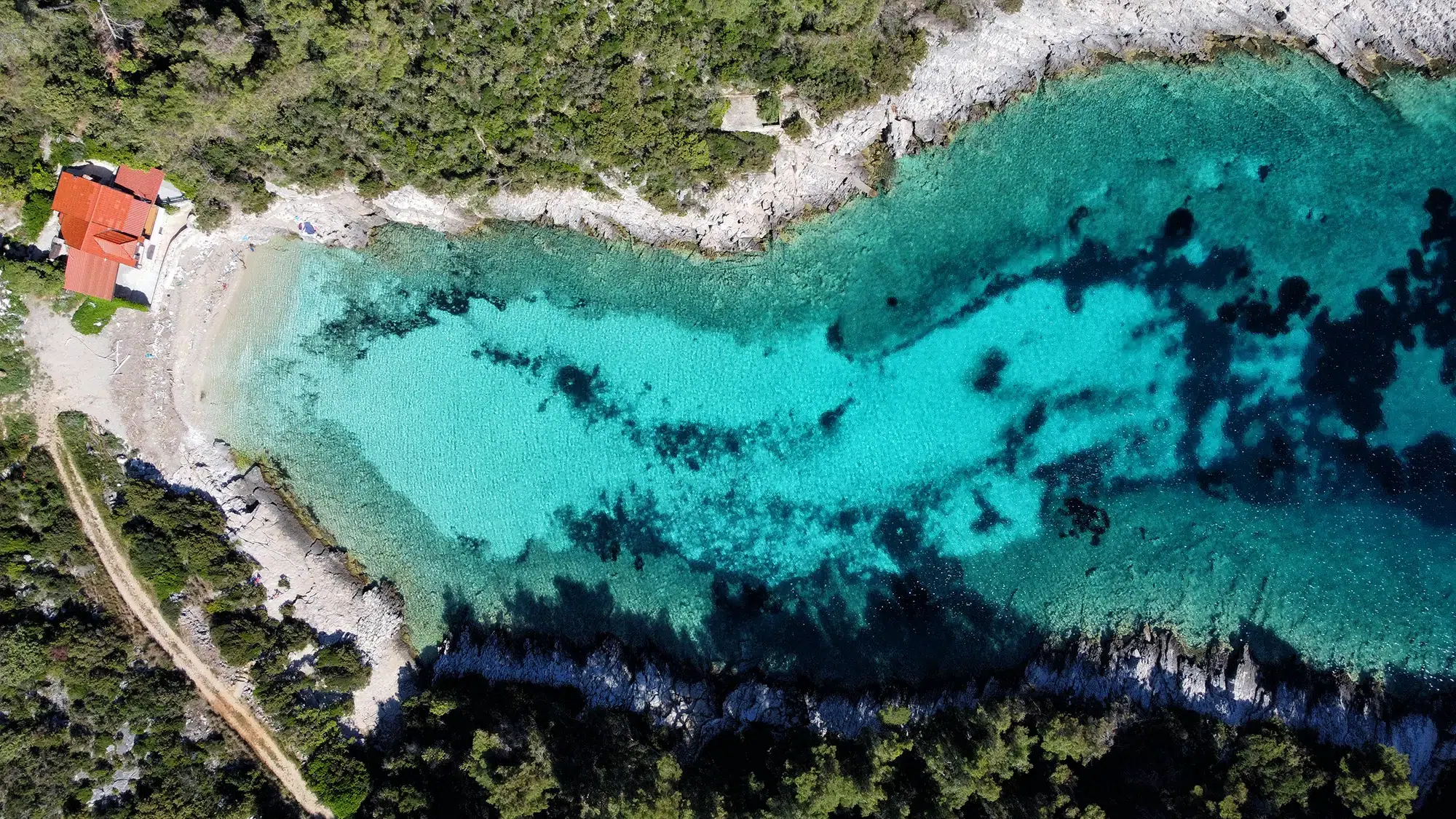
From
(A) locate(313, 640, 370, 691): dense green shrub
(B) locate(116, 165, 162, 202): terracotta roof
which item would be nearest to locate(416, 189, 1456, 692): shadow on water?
(A) locate(313, 640, 370, 691): dense green shrub

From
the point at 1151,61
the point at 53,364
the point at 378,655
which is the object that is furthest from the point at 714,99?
the point at 53,364

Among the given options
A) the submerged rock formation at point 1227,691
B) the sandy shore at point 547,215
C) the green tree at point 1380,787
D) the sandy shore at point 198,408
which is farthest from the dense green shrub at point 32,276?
the green tree at point 1380,787

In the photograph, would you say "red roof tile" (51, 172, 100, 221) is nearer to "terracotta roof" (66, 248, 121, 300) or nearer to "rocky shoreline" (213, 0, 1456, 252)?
"terracotta roof" (66, 248, 121, 300)

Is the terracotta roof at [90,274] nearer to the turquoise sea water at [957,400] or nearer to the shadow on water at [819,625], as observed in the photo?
the turquoise sea water at [957,400]

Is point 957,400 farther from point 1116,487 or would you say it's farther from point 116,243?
point 116,243

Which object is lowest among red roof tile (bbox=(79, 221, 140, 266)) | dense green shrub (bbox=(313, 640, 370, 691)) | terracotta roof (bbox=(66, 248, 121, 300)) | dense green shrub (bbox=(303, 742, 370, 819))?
dense green shrub (bbox=(303, 742, 370, 819))
